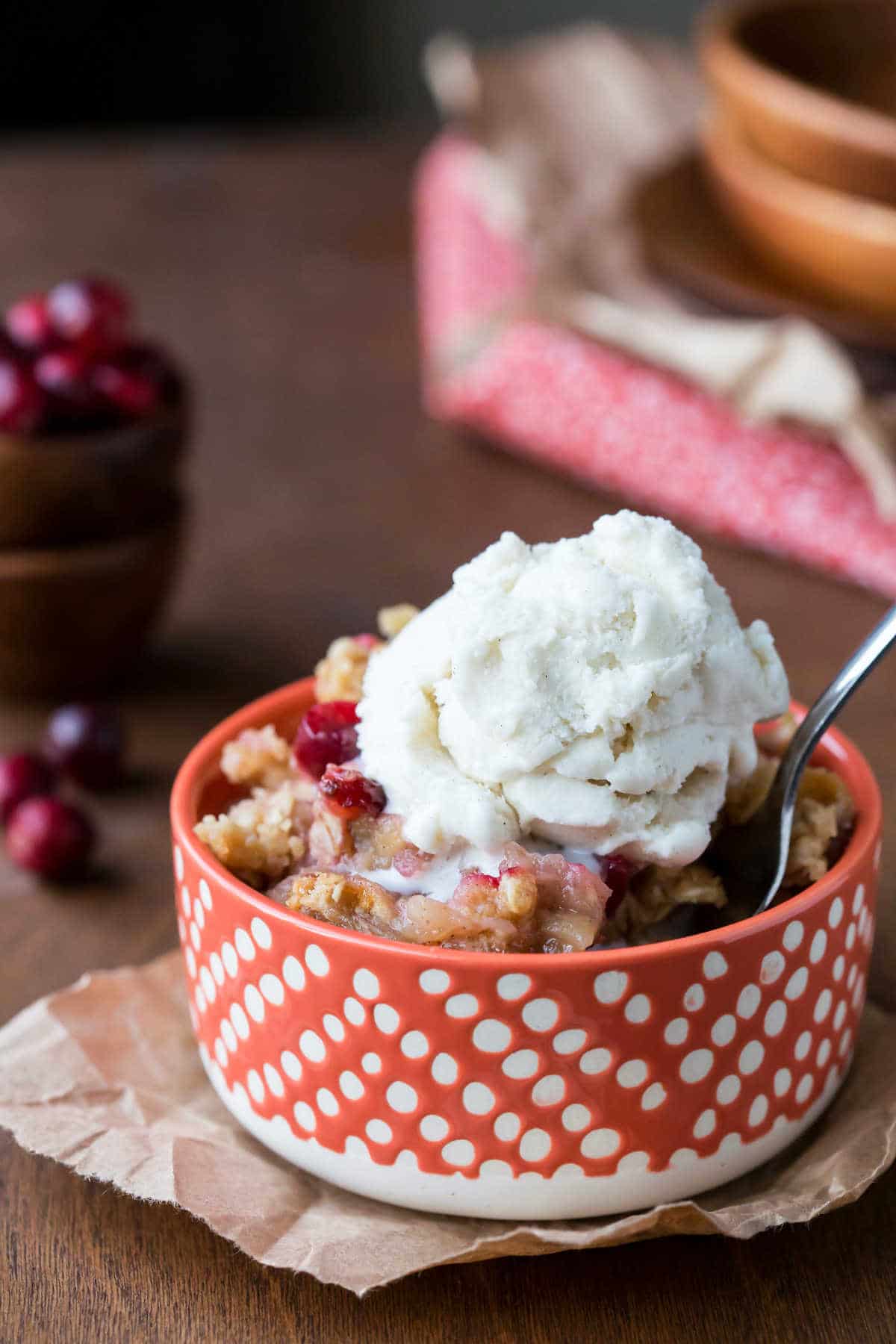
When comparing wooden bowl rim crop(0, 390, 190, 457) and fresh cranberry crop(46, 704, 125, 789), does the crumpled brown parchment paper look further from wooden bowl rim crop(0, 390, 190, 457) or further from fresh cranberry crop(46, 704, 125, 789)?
wooden bowl rim crop(0, 390, 190, 457)

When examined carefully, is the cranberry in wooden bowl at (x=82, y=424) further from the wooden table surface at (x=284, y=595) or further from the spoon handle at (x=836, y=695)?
the spoon handle at (x=836, y=695)

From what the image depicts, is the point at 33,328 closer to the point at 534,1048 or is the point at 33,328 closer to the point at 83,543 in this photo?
the point at 83,543

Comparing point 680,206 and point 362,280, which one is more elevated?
point 680,206

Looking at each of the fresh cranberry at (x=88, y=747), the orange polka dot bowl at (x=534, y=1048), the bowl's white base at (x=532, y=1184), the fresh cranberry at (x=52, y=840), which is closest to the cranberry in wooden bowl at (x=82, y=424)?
the fresh cranberry at (x=88, y=747)

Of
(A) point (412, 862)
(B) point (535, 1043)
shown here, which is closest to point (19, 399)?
(A) point (412, 862)

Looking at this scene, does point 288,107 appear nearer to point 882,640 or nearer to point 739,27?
point 739,27

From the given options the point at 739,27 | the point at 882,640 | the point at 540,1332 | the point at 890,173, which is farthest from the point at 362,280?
the point at 540,1332

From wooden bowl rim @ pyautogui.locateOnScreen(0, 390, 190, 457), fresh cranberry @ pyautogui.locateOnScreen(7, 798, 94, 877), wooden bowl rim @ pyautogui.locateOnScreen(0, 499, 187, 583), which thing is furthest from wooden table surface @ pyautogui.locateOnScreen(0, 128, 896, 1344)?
wooden bowl rim @ pyautogui.locateOnScreen(0, 390, 190, 457)
